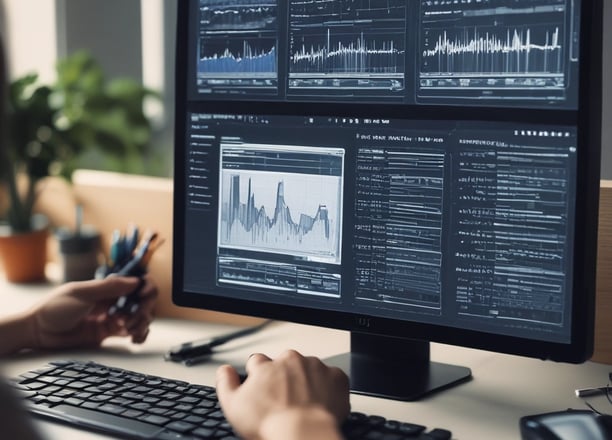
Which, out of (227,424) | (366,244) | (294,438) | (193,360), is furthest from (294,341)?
(294,438)

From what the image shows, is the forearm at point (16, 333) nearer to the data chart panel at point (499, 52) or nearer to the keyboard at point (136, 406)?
the keyboard at point (136, 406)

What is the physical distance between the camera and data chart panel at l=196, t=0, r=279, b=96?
4.10 ft

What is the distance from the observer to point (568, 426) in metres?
0.98

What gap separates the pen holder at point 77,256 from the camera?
5.67ft

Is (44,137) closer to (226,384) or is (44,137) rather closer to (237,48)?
→ (237,48)

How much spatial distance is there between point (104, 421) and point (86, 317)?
395 mm

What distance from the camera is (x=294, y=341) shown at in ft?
4.74

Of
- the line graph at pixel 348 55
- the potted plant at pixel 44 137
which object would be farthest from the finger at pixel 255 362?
the potted plant at pixel 44 137

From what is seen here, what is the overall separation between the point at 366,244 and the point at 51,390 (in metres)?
0.42

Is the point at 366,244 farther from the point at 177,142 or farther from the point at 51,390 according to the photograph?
the point at 51,390

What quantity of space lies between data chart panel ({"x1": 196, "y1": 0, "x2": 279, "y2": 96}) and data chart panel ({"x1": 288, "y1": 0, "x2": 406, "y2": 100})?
3 cm

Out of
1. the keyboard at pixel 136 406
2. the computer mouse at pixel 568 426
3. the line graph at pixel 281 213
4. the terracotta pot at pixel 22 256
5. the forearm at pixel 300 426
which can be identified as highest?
the line graph at pixel 281 213

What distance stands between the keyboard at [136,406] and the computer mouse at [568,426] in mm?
86

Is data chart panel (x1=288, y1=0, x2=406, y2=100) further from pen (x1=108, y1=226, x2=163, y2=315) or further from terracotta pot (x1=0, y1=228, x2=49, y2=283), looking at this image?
terracotta pot (x1=0, y1=228, x2=49, y2=283)
